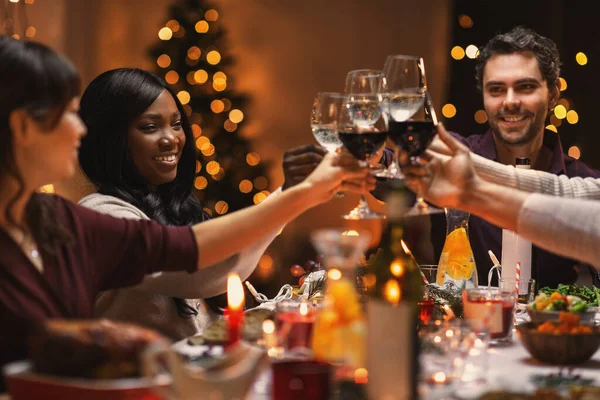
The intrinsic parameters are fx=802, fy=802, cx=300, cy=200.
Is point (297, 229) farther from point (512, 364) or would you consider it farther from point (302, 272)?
point (512, 364)

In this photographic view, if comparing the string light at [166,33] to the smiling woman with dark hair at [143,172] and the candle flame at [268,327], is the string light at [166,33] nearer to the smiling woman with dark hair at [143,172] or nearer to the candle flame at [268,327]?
the smiling woman with dark hair at [143,172]

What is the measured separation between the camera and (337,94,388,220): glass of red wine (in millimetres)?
1917

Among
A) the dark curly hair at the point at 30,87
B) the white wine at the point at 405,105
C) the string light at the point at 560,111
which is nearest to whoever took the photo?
the dark curly hair at the point at 30,87

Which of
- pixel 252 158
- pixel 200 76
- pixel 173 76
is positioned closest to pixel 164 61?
pixel 173 76

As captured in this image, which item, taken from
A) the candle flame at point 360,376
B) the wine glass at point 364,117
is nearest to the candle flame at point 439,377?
the candle flame at point 360,376

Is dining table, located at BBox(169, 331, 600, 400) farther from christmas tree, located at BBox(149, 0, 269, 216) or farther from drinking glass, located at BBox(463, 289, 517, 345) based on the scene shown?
christmas tree, located at BBox(149, 0, 269, 216)

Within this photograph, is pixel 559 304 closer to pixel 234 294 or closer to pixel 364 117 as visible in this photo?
pixel 364 117

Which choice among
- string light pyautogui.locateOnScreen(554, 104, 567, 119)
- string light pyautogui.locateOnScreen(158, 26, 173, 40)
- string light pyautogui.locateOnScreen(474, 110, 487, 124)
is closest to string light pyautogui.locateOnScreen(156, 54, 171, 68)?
string light pyautogui.locateOnScreen(158, 26, 173, 40)

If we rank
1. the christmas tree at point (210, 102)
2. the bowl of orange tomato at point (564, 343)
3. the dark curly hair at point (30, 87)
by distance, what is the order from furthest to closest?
the christmas tree at point (210, 102)
the bowl of orange tomato at point (564, 343)
the dark curly hair at point (30, 87)

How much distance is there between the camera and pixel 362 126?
6.34ft

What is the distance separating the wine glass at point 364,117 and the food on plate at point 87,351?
2.49 feet

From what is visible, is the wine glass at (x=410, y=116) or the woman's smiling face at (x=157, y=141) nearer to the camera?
the wine glass at (x=410, y=116)

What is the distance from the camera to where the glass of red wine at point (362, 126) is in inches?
75.5

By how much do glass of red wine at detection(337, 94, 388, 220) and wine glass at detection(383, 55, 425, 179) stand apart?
0.03 meters
